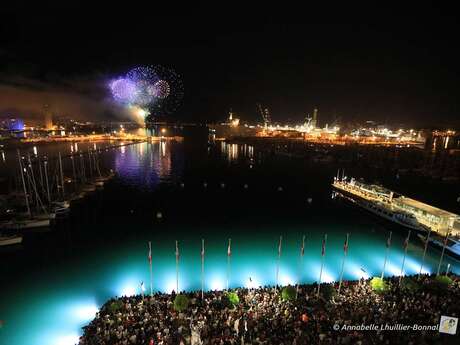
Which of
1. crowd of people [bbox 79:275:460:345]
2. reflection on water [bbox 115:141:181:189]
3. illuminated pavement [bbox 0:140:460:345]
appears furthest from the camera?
reflection on water [bbox 115:141:181:189]

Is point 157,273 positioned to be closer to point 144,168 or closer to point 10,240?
point 10,240

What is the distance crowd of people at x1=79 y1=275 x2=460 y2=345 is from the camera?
1741 centimetres

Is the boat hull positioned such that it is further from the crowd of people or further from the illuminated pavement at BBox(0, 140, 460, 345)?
the crowd of people

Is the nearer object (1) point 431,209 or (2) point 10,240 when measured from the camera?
(2) point 10,240

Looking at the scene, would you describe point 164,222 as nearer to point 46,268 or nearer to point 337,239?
point 46,268

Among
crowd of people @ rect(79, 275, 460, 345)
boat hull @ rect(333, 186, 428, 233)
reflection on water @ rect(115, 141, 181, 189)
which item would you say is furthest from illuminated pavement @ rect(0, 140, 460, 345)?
reflection on water @ rect(115, 141, 181, 189)

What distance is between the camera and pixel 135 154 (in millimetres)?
116562

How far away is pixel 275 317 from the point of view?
64.0 ft

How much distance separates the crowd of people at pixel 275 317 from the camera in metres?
17.4

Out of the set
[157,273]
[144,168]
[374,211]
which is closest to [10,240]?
[157,273]

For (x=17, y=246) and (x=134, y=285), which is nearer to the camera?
(x=134, y=285)

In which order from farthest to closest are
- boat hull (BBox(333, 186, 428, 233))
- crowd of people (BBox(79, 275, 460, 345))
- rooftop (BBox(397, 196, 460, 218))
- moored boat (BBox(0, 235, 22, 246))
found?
boat hull (BBox(333, 186, 428, 233)) < rooftop (BBox(397, 196, 460, 218)) < moored boat (BBox(0, 235, 22, 246)) < crowd of people (BBox(79, 275, 460, 345))

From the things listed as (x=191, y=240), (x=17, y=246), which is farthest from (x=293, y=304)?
(x=17, y=246)

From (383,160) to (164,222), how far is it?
86.6 metres
